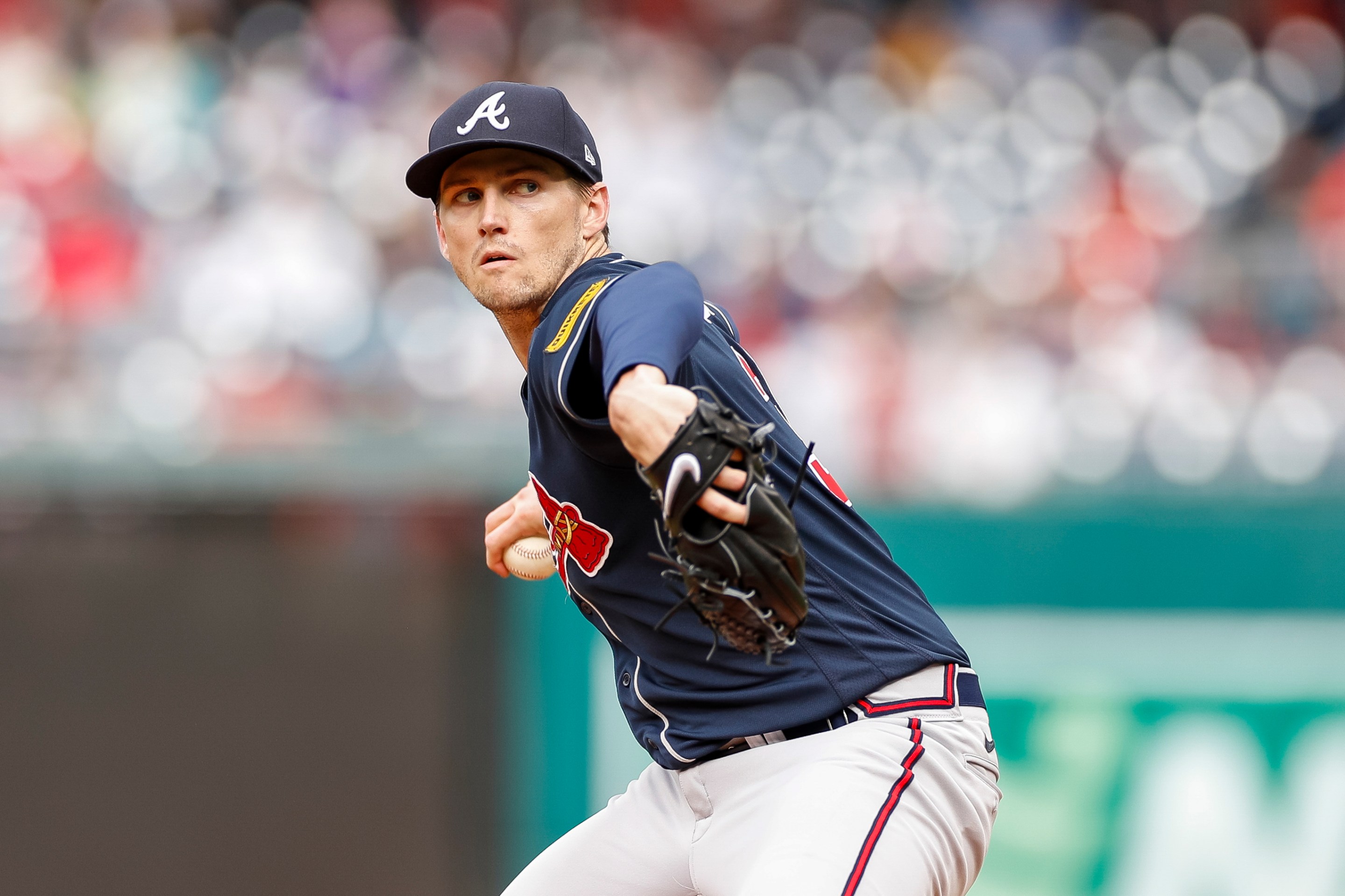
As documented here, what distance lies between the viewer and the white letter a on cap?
6.92 ft

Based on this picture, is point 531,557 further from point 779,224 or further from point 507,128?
point 779,224

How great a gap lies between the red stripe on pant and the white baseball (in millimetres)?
857

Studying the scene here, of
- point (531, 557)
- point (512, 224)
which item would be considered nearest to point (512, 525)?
point (531, 557)

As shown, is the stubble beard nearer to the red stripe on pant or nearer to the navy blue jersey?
the navy blue jersey

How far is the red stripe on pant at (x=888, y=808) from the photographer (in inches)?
72.6

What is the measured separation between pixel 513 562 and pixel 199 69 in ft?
20.7

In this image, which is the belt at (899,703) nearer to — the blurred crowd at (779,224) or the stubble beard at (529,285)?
the stubble beard at (529,285)

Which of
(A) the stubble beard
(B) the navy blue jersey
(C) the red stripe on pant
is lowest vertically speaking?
(C) the red stripe on pant

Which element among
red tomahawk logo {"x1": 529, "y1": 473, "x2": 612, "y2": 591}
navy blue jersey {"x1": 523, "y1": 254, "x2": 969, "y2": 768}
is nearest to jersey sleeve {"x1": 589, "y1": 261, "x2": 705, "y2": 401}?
navy blue jersey {"x1": 523, "y1": 254, "x2": 969, "y2": 768}

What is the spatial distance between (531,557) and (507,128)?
2.95ft

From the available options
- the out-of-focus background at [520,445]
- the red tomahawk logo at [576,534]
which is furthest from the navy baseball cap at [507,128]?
the out-of-focus background at [520,445]

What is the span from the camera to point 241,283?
260 inches

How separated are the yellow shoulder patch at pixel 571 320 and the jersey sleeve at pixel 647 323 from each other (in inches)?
1.7

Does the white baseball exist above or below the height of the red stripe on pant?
above
